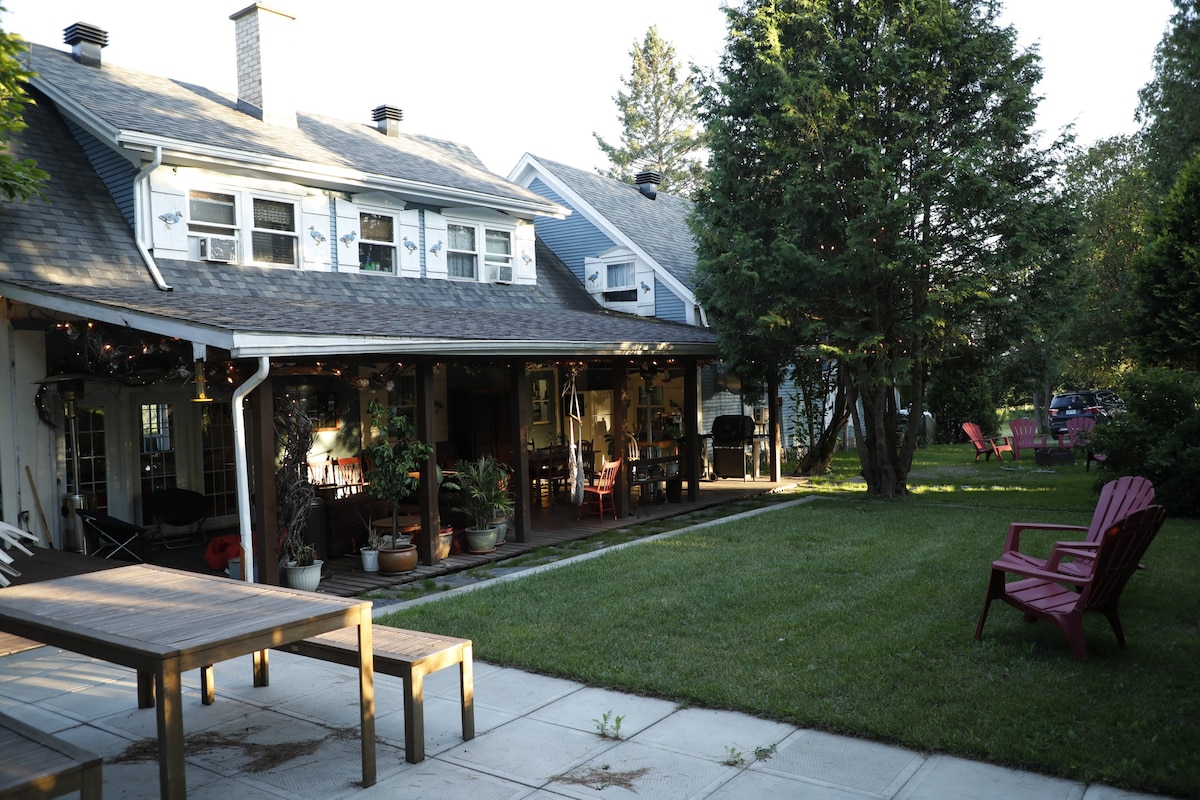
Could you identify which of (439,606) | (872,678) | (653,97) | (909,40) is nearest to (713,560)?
(439,606)

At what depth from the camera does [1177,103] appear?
22.8 m

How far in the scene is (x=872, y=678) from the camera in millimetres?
5570

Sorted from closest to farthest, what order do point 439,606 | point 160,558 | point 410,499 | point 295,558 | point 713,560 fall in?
point 439,606, point 295,558, point 713,560, point 160,558, point 410,499

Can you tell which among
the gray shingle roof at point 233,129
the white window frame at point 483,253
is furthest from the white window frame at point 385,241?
the white window frame at point 483,253

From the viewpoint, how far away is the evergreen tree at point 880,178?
12734mm

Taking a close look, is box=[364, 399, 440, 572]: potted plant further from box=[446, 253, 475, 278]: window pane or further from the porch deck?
box=[446, 253, 475, 278]: window pane

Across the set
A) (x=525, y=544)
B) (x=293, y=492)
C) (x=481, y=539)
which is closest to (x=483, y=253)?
(x=525, y=544)

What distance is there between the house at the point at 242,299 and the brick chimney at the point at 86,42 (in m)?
0.04

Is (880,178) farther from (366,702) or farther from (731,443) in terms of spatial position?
(366,702)

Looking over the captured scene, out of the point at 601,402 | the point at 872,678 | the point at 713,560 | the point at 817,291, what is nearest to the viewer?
the point at 872,678

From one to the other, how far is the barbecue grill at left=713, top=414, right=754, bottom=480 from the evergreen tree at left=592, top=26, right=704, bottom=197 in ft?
80.0

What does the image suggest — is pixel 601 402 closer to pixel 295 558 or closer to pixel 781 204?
pixel 781 204

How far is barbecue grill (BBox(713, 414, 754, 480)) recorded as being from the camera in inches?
712

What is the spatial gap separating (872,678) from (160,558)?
8573 mm
